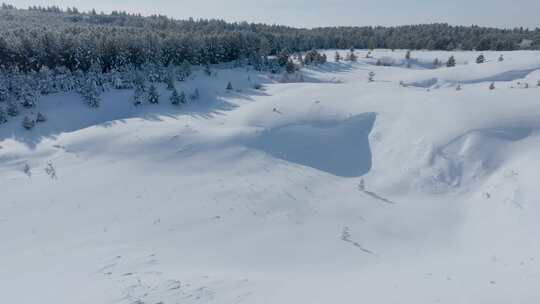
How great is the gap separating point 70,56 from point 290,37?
242 ft

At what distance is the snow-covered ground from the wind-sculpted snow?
20cm

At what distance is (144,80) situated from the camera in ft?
206

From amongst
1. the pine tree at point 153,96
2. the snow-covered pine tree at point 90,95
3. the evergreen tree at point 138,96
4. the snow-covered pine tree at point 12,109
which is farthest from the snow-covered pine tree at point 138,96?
the snow-covered pine tree at point 12,109

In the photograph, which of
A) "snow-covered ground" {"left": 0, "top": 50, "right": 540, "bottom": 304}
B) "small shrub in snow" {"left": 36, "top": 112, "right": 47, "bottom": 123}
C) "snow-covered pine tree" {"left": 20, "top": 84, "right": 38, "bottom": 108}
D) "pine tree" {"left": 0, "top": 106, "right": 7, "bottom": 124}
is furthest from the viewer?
"snow-covered pine tree" {"left": 20, "top": 84, "right": 38, "bottom": 108}

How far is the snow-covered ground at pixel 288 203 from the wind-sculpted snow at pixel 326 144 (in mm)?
199

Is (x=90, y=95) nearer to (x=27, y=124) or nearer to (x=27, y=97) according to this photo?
→ (x=27, y=97)

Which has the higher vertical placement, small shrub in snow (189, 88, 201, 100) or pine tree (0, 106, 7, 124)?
small shrub in snow (189, 88, 201, 100)

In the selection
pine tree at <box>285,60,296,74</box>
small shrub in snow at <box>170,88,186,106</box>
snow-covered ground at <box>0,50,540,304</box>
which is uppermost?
pine tree at <box>285,60,296,74</box>

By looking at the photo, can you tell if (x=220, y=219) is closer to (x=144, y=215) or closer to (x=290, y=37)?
(x=144, y=215)

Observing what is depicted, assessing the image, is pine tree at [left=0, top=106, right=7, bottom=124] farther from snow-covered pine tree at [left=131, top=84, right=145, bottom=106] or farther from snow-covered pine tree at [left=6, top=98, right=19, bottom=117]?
snow-covered pine tree at [left=131, top=84, right=145, bottom=106]

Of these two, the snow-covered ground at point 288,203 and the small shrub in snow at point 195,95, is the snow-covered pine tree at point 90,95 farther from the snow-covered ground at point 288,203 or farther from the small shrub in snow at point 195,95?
the small shrub in snow at point 195,95

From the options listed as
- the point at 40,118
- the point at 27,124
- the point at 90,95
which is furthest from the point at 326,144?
the point at 90,95

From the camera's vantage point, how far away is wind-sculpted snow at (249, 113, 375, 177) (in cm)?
3219

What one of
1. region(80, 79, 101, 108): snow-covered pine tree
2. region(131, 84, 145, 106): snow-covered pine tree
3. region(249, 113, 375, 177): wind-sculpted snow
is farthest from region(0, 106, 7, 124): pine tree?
region(249, 113, 375, 177): wind-sculpted snow
